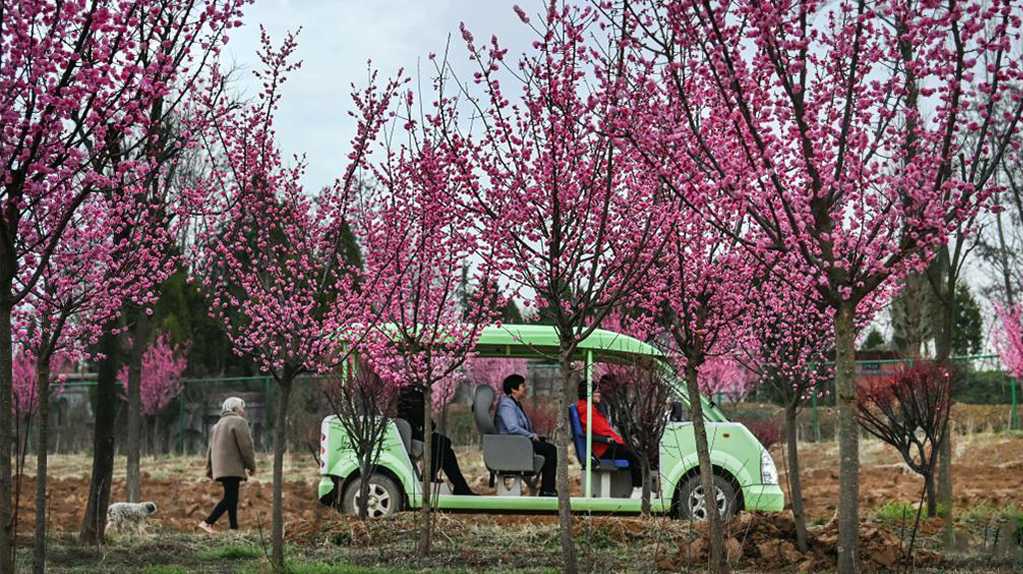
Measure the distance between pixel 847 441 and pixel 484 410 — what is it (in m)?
6.91

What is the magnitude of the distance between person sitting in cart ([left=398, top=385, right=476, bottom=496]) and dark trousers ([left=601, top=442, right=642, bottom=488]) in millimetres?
1617

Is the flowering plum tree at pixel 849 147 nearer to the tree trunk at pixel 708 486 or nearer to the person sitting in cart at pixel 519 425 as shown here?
the tree trunk at pixel 708 486

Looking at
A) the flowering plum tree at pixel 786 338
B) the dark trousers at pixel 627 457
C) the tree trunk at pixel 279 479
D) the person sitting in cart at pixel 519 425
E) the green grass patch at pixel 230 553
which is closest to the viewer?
the tree trunk at pixel 279 479

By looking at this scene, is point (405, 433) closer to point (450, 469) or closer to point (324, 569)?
point (450, 469)

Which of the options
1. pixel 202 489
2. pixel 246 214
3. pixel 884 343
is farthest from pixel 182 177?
pixel 884 343

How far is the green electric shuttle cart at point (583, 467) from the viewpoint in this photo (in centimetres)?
1193

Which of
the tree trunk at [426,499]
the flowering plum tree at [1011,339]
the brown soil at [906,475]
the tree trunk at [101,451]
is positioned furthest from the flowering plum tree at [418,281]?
the flowering plum tree at [1011,339]

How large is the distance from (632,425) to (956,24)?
22.8 feet

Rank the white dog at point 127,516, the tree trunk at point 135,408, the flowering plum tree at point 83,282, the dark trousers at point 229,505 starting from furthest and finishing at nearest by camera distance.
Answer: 1. the tree trunk at point 135,408
2. the dark trousers at point 229,505
3. the white dog at point 127,516
4. the flowering plum tree at point 83,282

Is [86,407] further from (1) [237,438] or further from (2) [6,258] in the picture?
(2) [6,258]

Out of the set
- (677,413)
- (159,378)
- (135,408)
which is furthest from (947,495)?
(159,378)

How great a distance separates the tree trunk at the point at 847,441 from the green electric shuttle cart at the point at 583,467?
5914 millimetres

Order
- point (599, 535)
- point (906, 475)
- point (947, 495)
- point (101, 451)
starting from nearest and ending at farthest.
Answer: point (947, 495) → point (599, 535) → point (101, 451) → point (906, 475)

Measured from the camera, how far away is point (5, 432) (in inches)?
227
